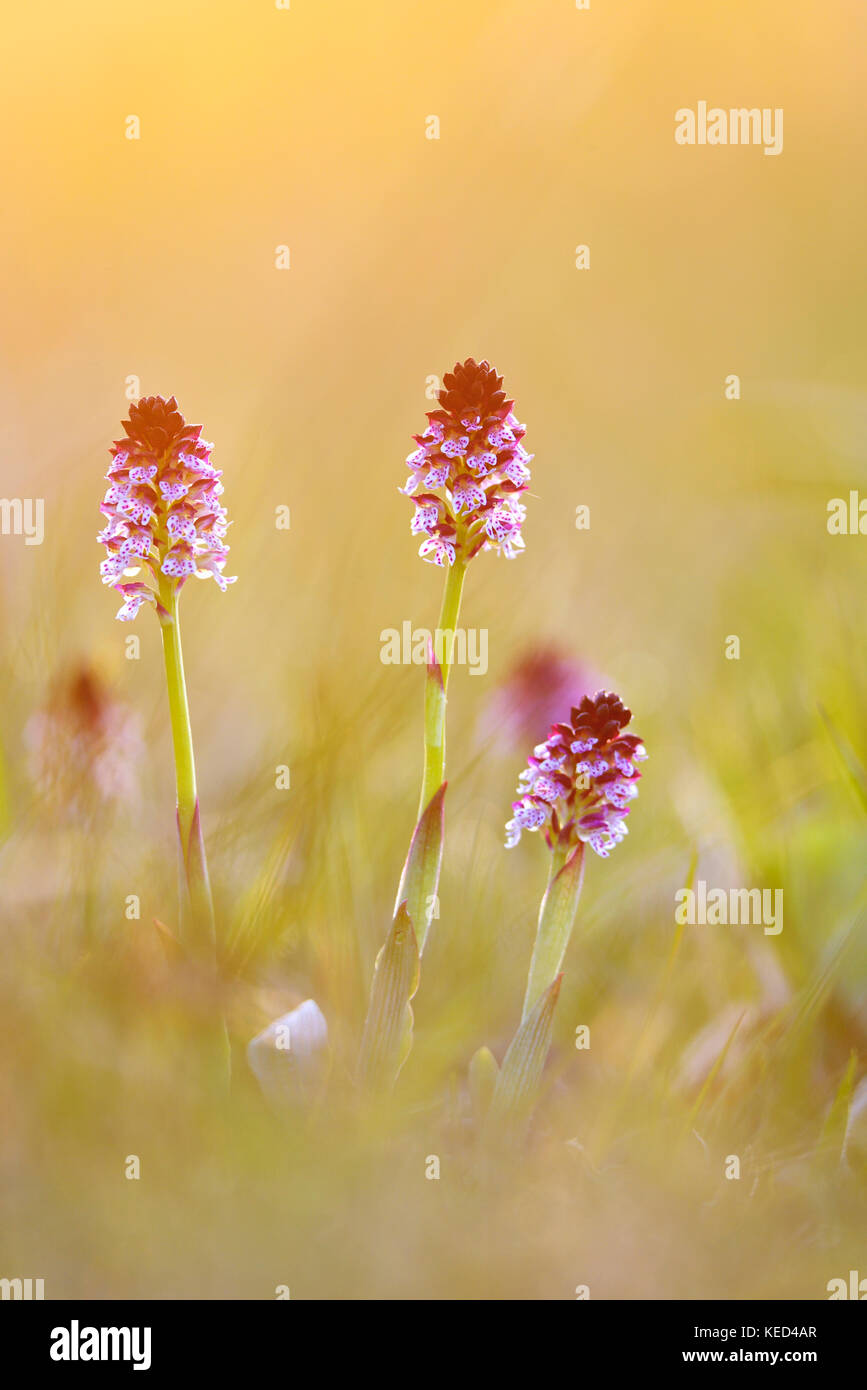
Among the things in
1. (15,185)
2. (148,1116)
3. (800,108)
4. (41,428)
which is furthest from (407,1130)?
(800,108)

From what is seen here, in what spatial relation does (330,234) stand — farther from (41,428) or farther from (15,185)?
(41,428)

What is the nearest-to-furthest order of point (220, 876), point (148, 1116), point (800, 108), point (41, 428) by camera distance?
point (148, 1116) < point (220, 876) < point (41, 428) < point (800, 108)

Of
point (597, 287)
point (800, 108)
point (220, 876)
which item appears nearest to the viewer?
point (220, 876)

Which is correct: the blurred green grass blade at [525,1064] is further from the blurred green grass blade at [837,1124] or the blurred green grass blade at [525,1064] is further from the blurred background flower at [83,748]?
the blurred background flower at [83,748]

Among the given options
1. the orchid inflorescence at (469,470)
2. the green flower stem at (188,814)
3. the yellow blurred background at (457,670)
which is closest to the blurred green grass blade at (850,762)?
the yellow blurred background at (457,670)

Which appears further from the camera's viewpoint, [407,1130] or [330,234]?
[330,234]

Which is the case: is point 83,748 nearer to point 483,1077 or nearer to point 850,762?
point 483,1077
